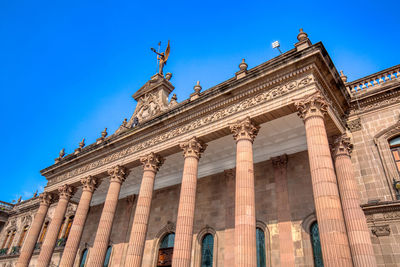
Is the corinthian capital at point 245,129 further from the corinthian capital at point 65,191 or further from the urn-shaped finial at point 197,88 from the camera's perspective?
the corinthian capital at point 65,191

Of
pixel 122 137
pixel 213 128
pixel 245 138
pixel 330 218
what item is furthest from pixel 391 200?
pixel 122 137

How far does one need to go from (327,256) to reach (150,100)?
1665cm

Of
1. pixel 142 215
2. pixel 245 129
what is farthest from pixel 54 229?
pixel 245 129

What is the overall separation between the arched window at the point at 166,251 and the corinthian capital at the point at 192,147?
8252mm

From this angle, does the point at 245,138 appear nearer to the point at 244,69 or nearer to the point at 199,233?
the point at 244,69

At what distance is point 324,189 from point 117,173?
1377cm

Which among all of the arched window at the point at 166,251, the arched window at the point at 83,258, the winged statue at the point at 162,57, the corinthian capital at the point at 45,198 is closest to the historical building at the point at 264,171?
the arched window at the point at 166,251

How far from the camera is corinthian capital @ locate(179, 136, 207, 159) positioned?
16.0 metres

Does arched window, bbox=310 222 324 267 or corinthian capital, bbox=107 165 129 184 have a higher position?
corinthian capital, bbox=107 165 129 184

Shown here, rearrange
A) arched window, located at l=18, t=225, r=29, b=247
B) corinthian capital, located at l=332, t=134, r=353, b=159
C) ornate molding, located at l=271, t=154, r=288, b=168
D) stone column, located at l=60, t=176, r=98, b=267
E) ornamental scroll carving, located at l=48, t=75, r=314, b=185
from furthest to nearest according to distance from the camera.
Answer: arched window, located at l=18, t=225, r=29, b=247, stone column, located at l=60, t=176, r=98, b=267, ornate molding, located at l=271, t=154, r=288, b=168, corinthian capital, located at l=332, t=134, r=353, b=159, ornamental scroll carving, located at l=48, t=75, r=314, b=185

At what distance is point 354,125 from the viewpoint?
15617 millimetres

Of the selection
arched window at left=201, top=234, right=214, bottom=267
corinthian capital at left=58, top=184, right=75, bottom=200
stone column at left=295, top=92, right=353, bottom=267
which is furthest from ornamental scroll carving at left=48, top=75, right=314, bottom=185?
arched window at left=201, top=234, right=214, bottom=267

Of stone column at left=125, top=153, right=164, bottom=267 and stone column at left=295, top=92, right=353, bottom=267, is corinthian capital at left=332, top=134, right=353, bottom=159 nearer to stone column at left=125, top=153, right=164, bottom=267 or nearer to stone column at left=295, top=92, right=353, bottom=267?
stone column at left=295, top=92, right=353, bottom=267

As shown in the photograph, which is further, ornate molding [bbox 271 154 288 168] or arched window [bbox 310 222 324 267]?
ornate molding [bbox 271 154 288 168]
